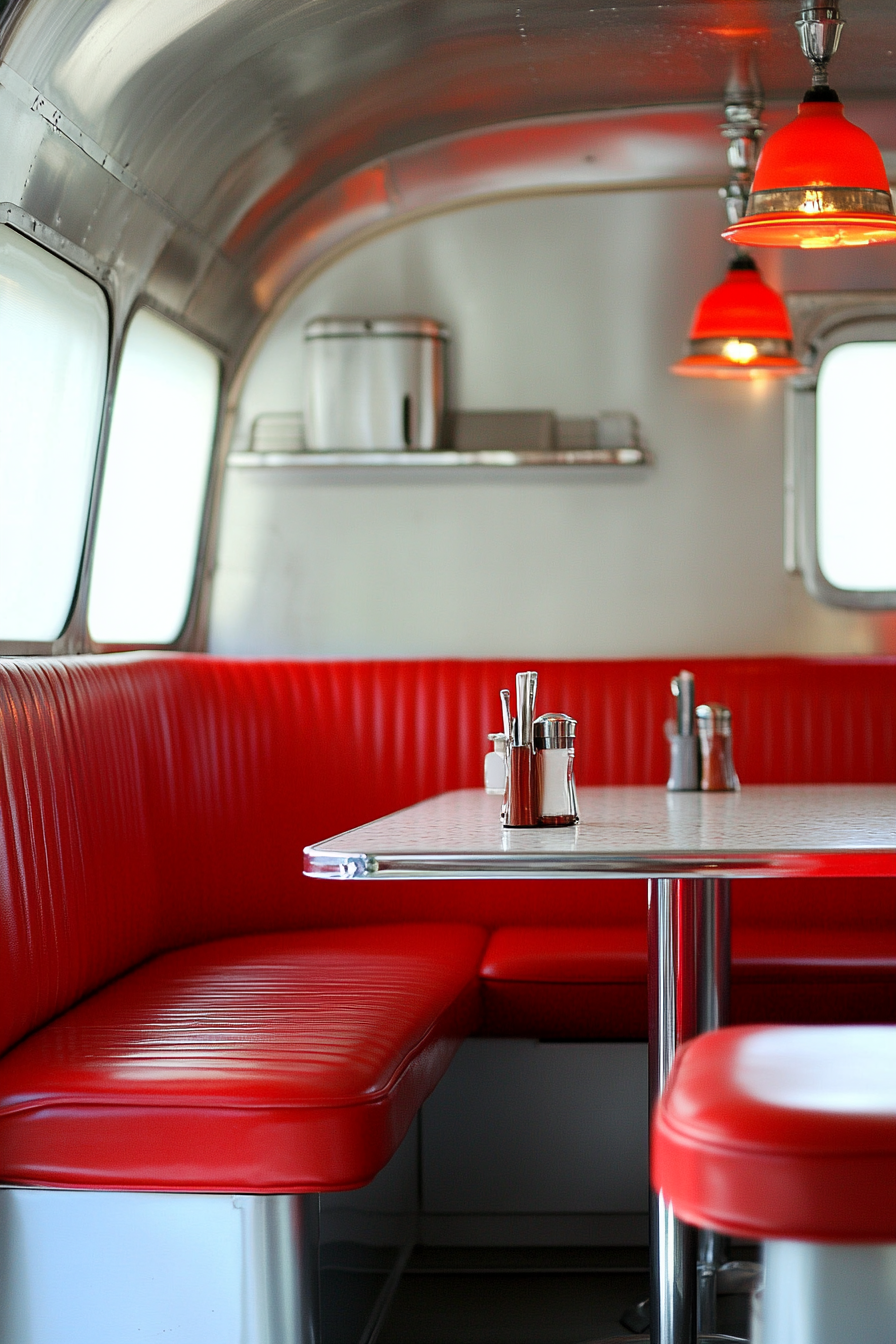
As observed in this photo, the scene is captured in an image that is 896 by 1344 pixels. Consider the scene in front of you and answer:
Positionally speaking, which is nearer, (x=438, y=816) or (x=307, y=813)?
(x=438, y=816)

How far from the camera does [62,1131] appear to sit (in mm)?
2137

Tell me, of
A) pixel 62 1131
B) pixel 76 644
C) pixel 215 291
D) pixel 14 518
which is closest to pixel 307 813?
pixel 76 644

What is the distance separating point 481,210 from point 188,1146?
9.94 ft

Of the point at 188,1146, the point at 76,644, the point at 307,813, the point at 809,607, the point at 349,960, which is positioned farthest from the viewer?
the point at 809,607

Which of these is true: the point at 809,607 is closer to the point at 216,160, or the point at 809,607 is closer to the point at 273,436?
the point at 273,436

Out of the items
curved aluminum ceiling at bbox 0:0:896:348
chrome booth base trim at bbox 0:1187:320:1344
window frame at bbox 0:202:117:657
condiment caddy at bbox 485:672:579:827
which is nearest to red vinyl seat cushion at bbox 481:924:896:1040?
condiment caddy at bbox 485:672:579:827

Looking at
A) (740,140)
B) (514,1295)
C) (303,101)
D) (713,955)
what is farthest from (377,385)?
(514,1295)

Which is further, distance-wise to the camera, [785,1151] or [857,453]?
[857,453]

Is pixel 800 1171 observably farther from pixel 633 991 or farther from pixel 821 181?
pixel 821 181

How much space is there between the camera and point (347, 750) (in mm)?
3855

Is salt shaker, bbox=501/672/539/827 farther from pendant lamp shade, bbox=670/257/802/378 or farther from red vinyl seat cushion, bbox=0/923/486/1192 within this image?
pendant lamp shade, bbox=670/257/802/378

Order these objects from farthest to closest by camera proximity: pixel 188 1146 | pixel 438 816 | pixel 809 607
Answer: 1. pixel 809 607
2. pixel 438 816
3. pixel 188 1146

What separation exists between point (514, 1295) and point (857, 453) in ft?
8.20

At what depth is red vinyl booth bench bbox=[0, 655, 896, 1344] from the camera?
6.99 ft
